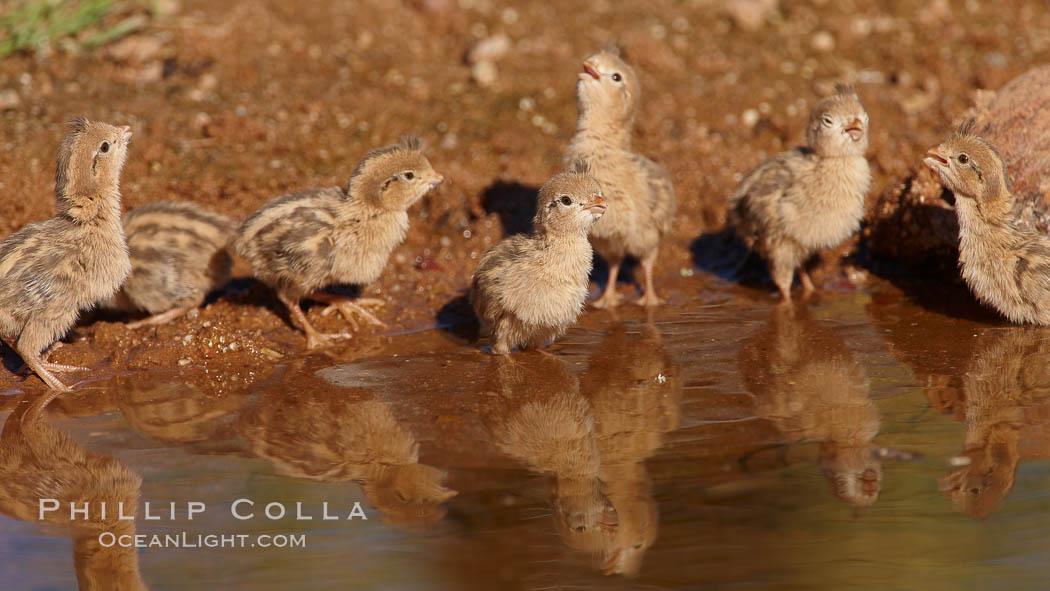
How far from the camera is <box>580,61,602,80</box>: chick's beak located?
7.59 m

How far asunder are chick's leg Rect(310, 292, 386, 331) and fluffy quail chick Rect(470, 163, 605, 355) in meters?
1.08

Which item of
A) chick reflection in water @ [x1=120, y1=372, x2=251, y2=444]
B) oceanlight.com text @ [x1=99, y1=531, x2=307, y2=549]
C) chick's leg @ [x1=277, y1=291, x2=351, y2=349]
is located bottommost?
oceanlight.com text @ [x1=99, y1=531, x2=307, y2=549]

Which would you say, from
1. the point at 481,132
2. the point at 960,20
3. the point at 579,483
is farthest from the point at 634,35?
the point at 579,483

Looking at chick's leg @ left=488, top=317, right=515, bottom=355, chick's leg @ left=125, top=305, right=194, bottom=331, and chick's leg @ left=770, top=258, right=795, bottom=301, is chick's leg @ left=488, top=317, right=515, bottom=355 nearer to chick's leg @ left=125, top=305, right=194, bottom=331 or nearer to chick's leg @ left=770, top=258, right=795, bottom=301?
chick's leg @ left=770, top=258, right=795, bottom=301

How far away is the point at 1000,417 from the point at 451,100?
5697 mm

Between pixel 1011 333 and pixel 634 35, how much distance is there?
16.6 feet

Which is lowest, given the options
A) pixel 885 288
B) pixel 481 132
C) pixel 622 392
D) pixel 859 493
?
pixel 859 493

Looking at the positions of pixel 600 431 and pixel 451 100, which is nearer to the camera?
pixel 600 431

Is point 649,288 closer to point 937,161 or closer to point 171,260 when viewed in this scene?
point 937,161

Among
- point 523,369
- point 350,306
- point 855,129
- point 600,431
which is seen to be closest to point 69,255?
point 350,306

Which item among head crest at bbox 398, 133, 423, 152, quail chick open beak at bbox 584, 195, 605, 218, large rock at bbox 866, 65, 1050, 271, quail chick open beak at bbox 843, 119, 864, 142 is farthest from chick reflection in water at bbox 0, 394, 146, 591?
large rock at bbox 866, 65, 1050, 271

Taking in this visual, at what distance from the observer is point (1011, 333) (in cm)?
659

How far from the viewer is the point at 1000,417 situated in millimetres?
5414

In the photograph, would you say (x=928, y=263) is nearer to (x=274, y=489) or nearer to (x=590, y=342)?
(x=590, y=342)
